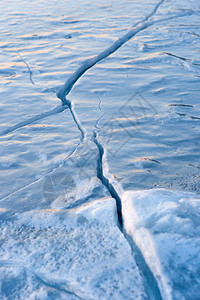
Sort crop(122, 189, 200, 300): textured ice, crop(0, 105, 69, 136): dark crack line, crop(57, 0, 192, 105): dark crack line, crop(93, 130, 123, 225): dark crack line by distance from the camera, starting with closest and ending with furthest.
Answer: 1. crop(122, 189, 200, 300): textured ice
2. crop(93, 130, 123, 225): dark crack line
3. crop(0, 105, 69, 136): dark crack line
4. crop(57, 0, 192, 105): dark crack line

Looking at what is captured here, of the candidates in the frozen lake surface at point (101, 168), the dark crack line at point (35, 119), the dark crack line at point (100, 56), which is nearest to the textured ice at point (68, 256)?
the frozen lake surface at point (101, 168)

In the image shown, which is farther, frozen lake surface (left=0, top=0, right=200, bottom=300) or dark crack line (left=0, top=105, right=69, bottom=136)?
dark crack line (left=0, top=105, right=69, bottom=136)

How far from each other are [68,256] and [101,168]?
0.65 metres

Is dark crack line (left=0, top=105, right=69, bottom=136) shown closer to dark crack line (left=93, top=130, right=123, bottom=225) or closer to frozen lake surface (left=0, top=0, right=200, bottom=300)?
frozen lake surface (left=0, top=0, right=200, bottom=300)

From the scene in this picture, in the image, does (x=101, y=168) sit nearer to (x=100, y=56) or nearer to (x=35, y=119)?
(x=35, y=119)

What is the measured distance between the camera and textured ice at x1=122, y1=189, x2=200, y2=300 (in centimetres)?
100

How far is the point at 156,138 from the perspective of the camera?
196 centimetres

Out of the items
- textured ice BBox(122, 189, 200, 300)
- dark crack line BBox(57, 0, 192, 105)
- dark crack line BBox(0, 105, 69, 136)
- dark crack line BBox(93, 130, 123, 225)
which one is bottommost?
dark crack line BBox(93, 130, 123, 225)

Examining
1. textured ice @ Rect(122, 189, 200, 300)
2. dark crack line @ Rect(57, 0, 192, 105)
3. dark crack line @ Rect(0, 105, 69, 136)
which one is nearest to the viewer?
textured ice @ Rect(122, 189, 200, 300)

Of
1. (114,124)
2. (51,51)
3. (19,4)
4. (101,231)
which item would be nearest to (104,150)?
(114,124)

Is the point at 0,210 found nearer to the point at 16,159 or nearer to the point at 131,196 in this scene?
the point at 16,159

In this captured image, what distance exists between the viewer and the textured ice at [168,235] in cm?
100

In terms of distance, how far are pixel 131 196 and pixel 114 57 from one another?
2268 millimetres

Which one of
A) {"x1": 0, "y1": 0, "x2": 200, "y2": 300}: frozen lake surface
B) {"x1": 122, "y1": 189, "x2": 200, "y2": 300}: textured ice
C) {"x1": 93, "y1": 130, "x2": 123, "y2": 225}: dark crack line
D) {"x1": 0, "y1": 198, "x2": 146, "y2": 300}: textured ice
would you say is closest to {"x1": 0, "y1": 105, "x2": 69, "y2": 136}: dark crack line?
{"x1": 0, "y1": 0, "x2": 200, "y2": 300}: frozen lake surface
